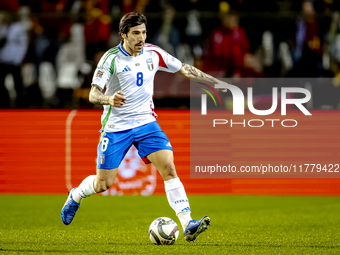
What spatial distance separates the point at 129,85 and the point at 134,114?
315mm

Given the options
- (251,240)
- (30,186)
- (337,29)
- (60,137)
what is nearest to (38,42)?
(60,137)

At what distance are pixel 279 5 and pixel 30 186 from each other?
682 centimetres

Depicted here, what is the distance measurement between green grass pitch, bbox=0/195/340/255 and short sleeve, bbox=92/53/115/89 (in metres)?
1.67

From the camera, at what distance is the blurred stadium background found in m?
10.2

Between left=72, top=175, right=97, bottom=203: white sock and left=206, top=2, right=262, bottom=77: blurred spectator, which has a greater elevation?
left=206, top=2, right=262, bottom=77: blurred spectator

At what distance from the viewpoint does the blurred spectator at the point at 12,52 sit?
11.3 meters

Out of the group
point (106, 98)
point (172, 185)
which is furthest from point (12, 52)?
point (172, 185)

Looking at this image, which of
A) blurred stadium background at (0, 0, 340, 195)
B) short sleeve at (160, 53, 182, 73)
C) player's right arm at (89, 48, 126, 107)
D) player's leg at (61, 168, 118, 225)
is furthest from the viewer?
blurred stadium background at (0, 0, 340, 195)

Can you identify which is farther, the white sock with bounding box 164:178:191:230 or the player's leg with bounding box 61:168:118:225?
the player's leg with bounding box 61:168:118:225

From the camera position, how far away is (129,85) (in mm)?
5836

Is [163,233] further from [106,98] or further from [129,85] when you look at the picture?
[129,85]

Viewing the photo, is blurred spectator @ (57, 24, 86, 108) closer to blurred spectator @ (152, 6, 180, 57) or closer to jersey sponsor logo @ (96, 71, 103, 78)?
blurred spectator @ (152, 6, 180, 57)

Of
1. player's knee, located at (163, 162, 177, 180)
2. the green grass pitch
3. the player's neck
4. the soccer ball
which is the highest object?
the player's neck

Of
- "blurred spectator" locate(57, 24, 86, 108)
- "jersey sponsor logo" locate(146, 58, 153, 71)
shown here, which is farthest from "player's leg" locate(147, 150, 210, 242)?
"blurred spectator" locate(57, 24, 86, 108)
